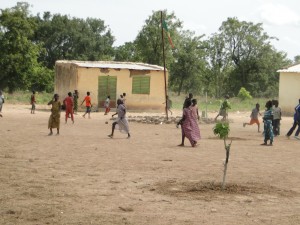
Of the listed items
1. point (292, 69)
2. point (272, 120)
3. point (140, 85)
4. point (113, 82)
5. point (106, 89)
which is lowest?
point (272, 120)

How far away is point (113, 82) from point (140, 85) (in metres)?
1.87

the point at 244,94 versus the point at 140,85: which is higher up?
the point at 140,85

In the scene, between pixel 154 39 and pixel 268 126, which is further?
pixel 154 39

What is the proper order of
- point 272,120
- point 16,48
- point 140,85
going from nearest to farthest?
point 272,120, point 140,85, point 16,48

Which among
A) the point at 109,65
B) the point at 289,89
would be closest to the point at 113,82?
the point at 109,65

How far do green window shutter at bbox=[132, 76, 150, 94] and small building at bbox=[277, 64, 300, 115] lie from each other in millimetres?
8174

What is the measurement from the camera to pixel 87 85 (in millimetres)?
33500

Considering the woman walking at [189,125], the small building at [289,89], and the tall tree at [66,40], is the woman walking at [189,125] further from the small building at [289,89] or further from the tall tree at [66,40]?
the tall tree at [66,40]

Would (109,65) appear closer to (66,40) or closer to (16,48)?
(16,48)

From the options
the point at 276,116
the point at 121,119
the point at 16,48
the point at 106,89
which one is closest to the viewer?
the point at 121,119

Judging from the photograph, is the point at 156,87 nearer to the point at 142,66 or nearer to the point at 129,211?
the point at 142,66

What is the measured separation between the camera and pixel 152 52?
5031 centimetres

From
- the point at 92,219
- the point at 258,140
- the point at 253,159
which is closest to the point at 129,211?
the point at 92,219

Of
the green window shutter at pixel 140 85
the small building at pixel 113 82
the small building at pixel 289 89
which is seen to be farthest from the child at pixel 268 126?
the small building at pixel 289 89
